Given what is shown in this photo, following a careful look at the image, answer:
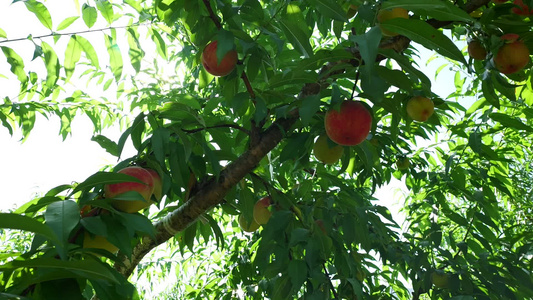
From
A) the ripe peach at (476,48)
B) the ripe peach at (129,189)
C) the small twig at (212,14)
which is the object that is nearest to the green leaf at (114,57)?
the small twig at (212,14)

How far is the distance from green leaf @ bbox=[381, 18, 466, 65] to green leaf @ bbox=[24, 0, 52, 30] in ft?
4.05

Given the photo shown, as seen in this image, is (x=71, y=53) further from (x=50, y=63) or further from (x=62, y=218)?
(x=62, y=218)

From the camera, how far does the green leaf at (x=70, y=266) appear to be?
0.71 metres

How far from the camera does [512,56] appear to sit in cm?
132

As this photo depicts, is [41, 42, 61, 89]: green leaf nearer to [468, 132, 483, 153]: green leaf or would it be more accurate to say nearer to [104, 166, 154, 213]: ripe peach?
[104, 166, 154, 213]: ripe peach

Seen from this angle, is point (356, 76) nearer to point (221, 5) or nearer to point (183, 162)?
point (221, 5)

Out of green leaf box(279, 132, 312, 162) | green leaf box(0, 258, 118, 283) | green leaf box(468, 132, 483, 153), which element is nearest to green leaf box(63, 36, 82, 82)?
green leaf box(279, 132, 312, 162)

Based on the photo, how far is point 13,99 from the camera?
2.24 metres

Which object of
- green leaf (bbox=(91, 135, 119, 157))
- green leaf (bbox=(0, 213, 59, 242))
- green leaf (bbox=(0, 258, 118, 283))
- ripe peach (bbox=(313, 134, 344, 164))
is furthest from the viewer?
ripe peach (bbox=(313, 134, 344, 164))

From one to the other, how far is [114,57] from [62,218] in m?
1.08

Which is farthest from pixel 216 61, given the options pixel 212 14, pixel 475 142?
pixel 475 142

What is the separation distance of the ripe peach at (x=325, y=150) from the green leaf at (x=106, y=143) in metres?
0.65

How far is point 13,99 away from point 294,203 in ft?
4.94

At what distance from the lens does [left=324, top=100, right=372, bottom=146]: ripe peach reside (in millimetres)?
1271
